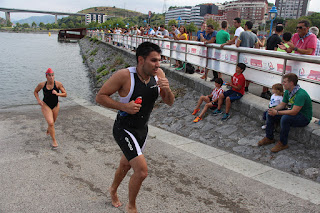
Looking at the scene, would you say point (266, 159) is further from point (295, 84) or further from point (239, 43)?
point (239, 43)

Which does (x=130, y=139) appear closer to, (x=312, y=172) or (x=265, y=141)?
(x=312, y=172)

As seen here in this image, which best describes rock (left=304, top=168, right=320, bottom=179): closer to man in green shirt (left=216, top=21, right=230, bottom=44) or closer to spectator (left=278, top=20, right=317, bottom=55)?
spectator (left=278, top=20, right=317, bottom=55)

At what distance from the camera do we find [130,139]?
10.5 ft

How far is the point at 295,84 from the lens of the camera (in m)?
5.11

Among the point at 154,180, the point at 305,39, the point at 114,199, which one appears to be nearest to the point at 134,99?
the point at 114,199

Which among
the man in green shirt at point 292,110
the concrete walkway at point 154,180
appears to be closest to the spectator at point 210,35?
the concrete walkway at point 154,180

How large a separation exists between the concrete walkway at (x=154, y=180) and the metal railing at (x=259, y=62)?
6.54 feet

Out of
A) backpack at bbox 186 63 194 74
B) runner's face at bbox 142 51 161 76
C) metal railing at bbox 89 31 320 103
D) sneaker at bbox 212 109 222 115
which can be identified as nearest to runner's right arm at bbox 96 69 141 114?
runner's face at bbox 142 51 161 76

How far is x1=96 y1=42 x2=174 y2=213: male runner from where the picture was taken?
10.1 ft

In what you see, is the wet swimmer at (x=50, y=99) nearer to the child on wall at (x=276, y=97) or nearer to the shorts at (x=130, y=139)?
the shorts at (x=130, y=139)

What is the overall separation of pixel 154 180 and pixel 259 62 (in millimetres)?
4056

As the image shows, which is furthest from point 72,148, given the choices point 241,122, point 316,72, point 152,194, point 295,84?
point 316,72

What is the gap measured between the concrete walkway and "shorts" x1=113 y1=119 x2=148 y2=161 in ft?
2.88

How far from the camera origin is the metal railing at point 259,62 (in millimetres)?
5345
